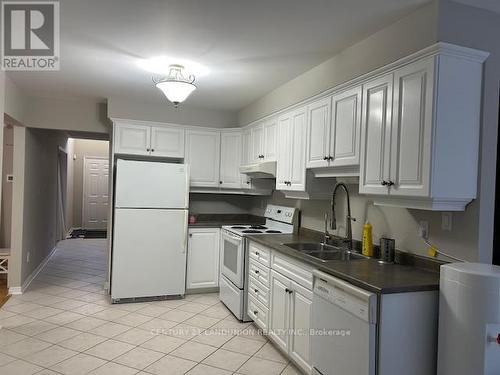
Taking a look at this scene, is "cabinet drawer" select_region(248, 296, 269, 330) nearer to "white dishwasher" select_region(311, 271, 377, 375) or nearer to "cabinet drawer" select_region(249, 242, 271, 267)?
"cabinet drawer" select_region(249, 242, 271, 267)

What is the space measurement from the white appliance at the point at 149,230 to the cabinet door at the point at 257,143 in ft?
2.84

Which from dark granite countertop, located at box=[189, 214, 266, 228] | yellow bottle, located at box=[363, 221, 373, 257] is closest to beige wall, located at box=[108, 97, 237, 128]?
dark granite countertop, located at box=[189, 214, 266, 228]

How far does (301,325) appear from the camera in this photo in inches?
100

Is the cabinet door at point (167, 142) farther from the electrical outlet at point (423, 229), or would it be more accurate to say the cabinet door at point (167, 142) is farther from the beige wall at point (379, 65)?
the electrical outlet at point (423, 229)

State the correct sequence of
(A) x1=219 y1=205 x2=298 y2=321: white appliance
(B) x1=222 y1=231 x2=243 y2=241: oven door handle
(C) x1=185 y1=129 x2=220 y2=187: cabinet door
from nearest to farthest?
(A) x1=219 y1=205 x2=298 y2=321: white appliance
(B) x1=222 y1=231 x2=243 y2=241: oven door handle
(C) x1=185 y1=129 x2=220 y2=187: cabinet door

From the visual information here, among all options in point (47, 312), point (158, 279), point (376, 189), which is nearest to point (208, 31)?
point (376, 189)

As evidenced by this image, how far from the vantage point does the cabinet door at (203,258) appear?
14.4ft

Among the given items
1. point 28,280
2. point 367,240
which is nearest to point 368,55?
point 367,240

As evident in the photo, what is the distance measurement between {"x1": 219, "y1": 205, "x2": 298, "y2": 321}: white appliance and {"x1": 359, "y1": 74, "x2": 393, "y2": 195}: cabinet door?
1554 millimetres

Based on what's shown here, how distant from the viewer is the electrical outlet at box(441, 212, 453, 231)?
2.08 m

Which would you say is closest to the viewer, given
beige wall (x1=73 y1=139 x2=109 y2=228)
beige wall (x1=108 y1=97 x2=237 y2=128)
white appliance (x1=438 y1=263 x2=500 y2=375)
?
white appliance (x1=438 y1=263 x2=500 y2=375)

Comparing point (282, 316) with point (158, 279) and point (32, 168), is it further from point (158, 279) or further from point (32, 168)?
point (32, 168)

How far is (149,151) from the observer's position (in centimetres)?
444

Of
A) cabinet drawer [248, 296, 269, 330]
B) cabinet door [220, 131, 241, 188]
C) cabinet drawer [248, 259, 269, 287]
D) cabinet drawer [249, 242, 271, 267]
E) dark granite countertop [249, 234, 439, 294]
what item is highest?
cabinet door [220, 131, 241, 188]
